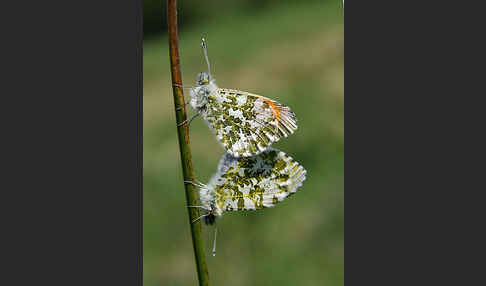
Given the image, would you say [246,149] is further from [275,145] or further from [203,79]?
[275,145]

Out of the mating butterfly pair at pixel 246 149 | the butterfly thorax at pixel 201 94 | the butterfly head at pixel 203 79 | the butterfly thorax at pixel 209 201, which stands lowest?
the butterfly thorax at pixel 209 201

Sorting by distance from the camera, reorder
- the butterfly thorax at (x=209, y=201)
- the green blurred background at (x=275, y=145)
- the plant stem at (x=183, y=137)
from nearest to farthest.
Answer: the plant stem at (x=183, y=137) < the butterfly thorax at (x=209, y=201) < the green blurred background at (x=275, y=145)

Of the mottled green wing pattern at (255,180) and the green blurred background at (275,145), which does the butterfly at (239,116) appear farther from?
the green blurred background at (275,145)

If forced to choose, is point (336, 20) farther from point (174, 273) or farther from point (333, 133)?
point (174, 273)

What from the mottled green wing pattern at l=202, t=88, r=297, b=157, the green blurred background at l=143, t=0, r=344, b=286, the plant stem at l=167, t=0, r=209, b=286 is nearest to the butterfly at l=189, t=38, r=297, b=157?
the mottled green wing pattern at l=202, t=88, r=297, b=157

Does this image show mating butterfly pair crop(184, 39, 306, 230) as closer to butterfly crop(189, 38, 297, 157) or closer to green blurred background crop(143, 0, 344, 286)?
butterfly crop(189, 38, 297, 157)

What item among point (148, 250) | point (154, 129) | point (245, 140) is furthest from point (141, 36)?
point (148, 250)

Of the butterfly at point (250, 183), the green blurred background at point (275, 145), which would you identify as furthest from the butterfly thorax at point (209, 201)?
Answer: the green blurred background at point (275, 145)
